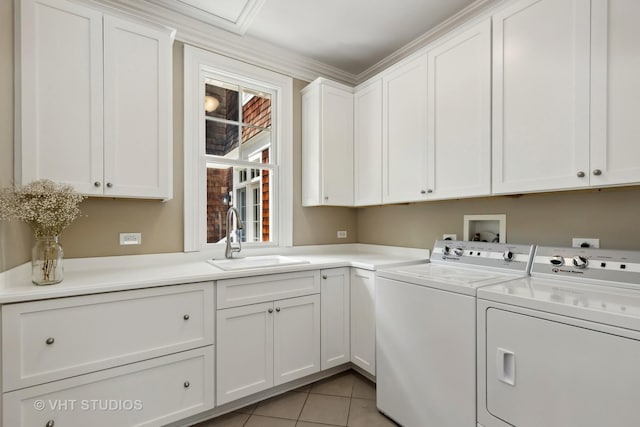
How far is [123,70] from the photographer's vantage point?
1.81m

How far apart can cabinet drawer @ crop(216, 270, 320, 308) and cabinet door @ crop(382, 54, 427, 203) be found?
36.9 inches

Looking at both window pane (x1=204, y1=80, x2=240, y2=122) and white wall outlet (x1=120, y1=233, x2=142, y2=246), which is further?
window pane (x1=204, y1=80, x2=240, y2=122)

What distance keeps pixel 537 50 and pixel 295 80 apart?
193cm

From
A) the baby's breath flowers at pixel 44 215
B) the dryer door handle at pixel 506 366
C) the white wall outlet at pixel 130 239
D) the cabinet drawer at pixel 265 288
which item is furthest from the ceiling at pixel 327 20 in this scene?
the dryer door handle at pixel 506 366

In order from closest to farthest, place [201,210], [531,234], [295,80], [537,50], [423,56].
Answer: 1. [537,50]
2. [531,234]
3. [423,56]
4. [201,210]
5. [295,80]

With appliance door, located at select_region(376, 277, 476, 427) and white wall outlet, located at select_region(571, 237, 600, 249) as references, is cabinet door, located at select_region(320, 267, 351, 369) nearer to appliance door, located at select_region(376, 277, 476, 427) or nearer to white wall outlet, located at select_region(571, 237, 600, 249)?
appliance door, located at select_region(376, 277, 476, 427)

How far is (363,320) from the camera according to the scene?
7.22 ft

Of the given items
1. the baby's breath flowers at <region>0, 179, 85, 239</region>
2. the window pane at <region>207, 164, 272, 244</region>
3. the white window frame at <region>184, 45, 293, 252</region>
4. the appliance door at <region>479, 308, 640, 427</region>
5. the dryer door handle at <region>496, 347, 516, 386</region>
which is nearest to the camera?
the appliance door at <region>479, 308, 640, 427</region>

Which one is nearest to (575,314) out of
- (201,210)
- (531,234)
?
(531,234)

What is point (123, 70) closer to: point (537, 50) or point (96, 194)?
point (96, 194)

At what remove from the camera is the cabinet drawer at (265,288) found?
182 cm

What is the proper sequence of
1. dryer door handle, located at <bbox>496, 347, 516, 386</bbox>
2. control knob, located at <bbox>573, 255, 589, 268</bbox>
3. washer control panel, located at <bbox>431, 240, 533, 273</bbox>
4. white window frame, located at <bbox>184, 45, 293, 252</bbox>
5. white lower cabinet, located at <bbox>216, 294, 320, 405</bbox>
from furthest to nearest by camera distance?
white window frame, located at <bbox>184, 45, 293, 252</bbox>, white lower cabinet, located at <bbox>216, 294, 320, 405</bbox>, washer control panel, located at <bbox>431, 240, 533, 273</bbox>, control knob, located at <bbox>573, 255, 589, 268</bbox>, dryer door handle, located at <bbox>496, 347, 516, 386</bbox>

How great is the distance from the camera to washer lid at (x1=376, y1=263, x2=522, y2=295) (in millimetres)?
A: 1478

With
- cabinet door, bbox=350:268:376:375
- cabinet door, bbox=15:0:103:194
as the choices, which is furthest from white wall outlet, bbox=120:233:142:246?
cabinet door, bbox=350:268:376:375
